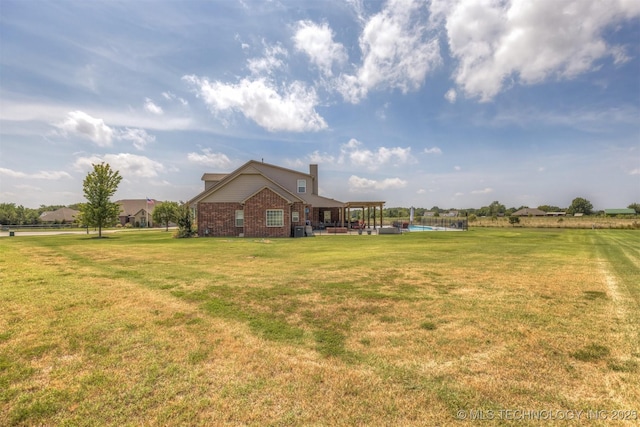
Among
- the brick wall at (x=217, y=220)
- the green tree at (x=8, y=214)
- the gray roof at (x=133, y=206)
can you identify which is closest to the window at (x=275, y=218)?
the brick wall at (x=217, y=220)

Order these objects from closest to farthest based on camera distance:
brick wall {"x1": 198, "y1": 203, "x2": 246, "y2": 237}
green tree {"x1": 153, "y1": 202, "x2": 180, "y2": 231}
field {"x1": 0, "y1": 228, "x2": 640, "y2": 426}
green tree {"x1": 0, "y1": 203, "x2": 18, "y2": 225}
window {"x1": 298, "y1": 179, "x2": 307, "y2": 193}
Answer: field {"x1": 0, "y1": 228, "x2": 640, "y2": 426} → brick wall {"x1": 198, "y1": 203, "x2": 246, "y2": 237} → window {"x1": 298, "y1": 179, "x2": 307, "y2": 193} → green tree {"x1": 153, "y1": 202, "x2": 180, "y2": 231} → green tree {"x1": 0, "y1": 203, "x2": 18, "y2": 225}

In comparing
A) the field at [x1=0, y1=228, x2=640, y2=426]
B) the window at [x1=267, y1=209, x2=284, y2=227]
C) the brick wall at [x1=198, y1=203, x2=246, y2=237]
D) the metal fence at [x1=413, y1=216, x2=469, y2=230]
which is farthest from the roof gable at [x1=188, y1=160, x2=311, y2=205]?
the metal fence at [x1=413, y1=216, x2=469, y2=230]

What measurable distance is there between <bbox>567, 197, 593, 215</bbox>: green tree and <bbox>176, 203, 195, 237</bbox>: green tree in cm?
14802

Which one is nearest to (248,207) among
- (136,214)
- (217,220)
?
(217,220)

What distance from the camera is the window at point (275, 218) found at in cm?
2417

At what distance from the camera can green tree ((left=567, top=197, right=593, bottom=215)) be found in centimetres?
11712

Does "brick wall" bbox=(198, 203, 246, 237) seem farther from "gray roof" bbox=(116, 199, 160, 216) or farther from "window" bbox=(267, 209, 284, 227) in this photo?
"gray roof" bbox=(116, 199, 160, 216)

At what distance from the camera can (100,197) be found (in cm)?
2625

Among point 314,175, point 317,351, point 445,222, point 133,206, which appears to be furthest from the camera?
point 133,206

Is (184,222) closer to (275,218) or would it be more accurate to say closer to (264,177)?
(275,218)

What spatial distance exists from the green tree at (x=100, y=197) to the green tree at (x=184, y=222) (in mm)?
7542

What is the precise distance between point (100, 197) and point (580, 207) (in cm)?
15705

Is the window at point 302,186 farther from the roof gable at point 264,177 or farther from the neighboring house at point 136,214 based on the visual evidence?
the neighboring house at point 136,214

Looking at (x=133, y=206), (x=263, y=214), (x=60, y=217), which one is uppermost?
(x=133, y=206)
